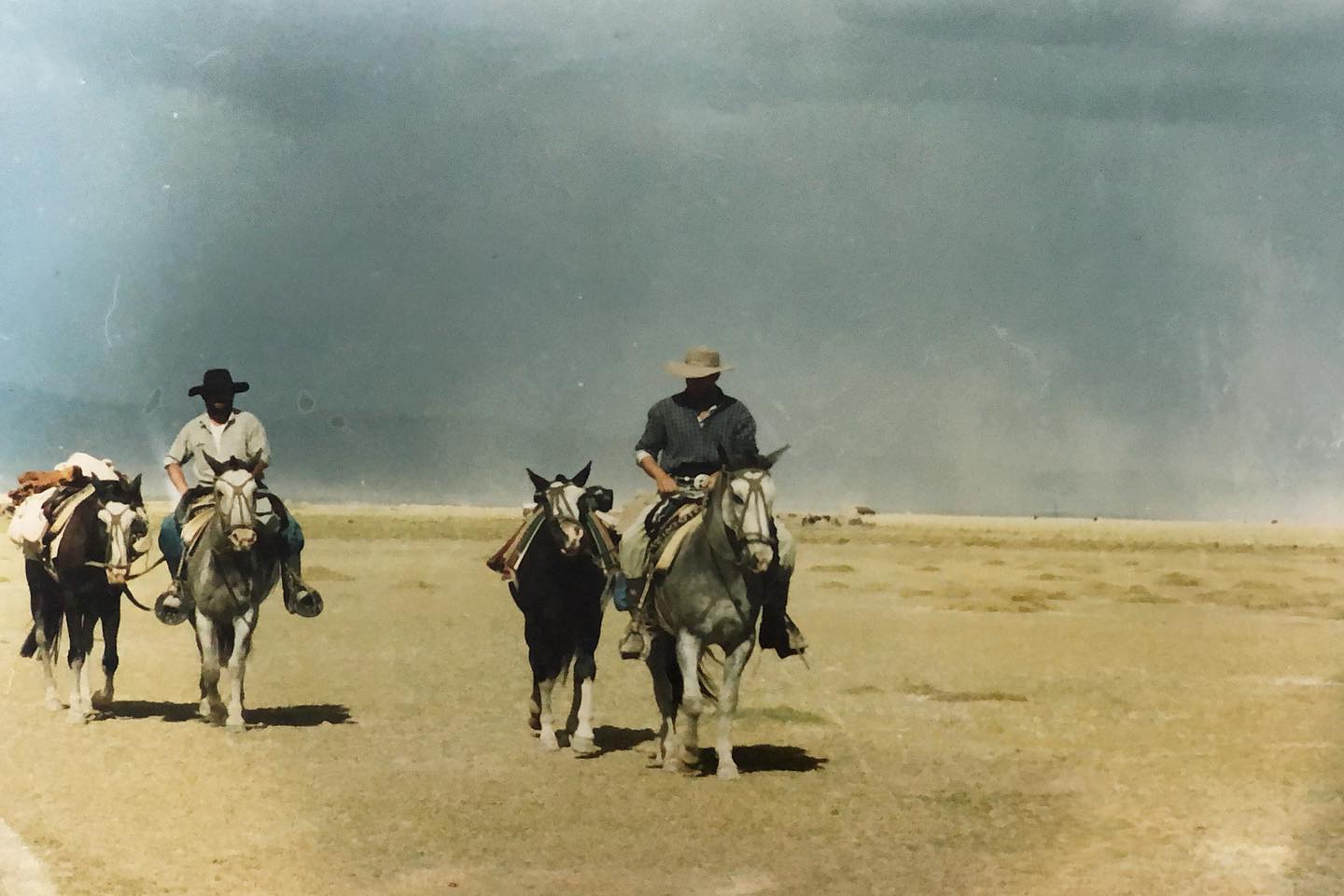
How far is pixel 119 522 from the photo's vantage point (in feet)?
46.4

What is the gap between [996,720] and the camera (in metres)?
15.0

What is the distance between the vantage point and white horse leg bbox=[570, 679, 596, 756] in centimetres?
1274

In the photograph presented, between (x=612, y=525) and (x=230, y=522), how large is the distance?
2.99 m

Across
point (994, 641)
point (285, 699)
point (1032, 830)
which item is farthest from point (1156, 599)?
point (1032, 830)

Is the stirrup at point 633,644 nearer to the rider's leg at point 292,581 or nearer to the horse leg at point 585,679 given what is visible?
the horse leg at point 585,679

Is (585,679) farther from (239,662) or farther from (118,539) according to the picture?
(118,539)

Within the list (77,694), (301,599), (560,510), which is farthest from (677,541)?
(77,694)

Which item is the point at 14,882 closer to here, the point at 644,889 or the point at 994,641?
the point at 644,889

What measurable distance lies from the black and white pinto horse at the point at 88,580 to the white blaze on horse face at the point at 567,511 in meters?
3.98

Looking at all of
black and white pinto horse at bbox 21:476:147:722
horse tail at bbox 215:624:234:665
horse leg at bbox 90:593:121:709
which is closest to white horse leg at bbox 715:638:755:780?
horse tail at bbox 215:624:234:665

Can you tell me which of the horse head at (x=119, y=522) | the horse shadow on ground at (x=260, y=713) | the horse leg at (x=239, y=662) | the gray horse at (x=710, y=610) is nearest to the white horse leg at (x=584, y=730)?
the gray horse at (x=710, y=610)

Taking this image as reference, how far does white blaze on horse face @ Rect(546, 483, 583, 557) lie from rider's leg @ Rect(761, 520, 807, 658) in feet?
4.92

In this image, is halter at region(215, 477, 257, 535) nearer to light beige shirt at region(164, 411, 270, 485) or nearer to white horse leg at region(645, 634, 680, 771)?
light beige shirt at region(164, 411, 270, 485)

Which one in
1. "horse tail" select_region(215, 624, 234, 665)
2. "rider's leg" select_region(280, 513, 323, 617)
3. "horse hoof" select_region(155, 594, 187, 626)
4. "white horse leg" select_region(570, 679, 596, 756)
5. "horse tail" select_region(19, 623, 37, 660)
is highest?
"rider's leg" select_region(280, 513, 323, 617)
